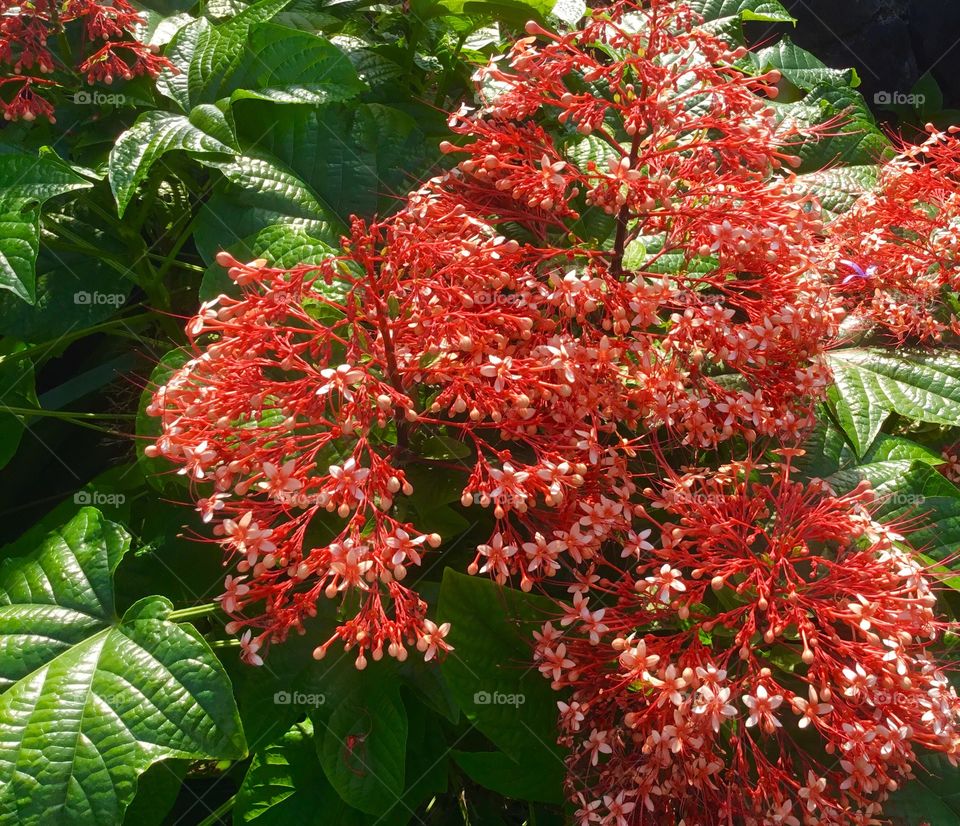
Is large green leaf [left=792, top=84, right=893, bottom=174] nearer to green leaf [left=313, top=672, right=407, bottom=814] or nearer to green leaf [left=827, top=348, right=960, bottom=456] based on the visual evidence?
green leaf [left=827, top=348, right=960, bottom=456]

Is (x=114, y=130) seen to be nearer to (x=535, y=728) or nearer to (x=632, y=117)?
(x=632, y=117)

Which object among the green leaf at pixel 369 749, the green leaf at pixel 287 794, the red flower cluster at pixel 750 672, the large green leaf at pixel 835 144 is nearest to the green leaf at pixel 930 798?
the red flower cluster at pixel 750 672

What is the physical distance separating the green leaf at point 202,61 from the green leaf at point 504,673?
1016 mm

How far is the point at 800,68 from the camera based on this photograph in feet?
7.16

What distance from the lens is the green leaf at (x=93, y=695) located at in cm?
116

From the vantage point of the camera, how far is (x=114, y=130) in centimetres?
165

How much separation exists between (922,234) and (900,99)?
1979 mm

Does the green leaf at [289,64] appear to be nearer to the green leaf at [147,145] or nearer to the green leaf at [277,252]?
the green leaf at [147,145]

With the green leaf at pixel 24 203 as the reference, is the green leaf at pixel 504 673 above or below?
below

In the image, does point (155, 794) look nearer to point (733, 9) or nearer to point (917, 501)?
point (917, 501)

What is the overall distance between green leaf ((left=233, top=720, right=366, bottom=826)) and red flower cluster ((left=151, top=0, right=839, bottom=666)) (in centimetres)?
29

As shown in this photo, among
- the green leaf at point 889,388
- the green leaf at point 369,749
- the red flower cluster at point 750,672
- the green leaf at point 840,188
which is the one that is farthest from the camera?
the green leaf at point 840,188

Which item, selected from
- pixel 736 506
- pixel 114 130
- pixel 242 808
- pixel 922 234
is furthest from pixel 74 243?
pixel 922 234

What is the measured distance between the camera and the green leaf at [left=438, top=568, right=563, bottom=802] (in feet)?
3.94
